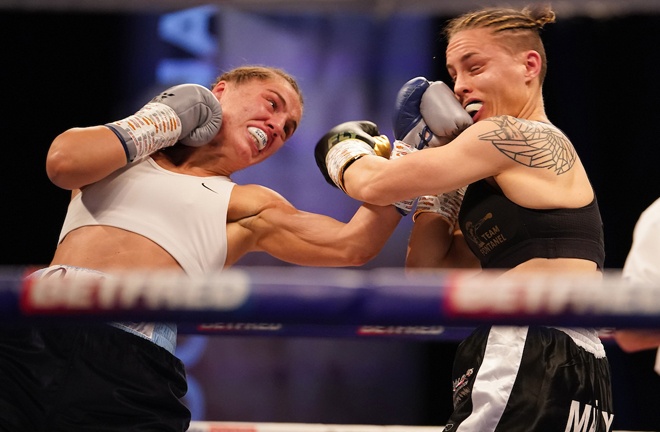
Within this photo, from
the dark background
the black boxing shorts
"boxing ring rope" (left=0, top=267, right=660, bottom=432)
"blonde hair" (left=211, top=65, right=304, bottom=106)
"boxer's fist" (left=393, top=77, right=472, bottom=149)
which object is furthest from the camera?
the dark background

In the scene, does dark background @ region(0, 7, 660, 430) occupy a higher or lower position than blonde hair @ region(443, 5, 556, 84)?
lower

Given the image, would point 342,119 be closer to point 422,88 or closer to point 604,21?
point 604,21

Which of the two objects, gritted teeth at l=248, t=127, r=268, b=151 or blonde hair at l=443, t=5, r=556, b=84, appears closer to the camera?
blonde hair at l=443, t=5, r=556, b=84

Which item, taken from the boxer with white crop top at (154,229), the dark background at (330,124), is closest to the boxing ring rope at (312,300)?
the boxer with white crop top at (154,229)

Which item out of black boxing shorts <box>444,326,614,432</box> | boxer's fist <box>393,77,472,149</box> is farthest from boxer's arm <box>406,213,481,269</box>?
black boxing shorts <box>444,326,614,432</box>

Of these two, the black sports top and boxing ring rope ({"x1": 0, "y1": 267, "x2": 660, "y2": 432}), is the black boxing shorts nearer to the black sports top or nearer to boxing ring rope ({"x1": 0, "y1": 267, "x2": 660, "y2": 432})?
the black sports top

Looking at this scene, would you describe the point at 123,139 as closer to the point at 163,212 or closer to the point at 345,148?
the point at 163,212

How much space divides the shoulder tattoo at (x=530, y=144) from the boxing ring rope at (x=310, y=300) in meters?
0.74

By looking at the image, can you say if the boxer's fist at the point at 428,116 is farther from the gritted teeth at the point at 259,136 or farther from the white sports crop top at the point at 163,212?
the white sports crop top at the point at 163,212

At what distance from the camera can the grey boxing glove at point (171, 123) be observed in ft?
6.16

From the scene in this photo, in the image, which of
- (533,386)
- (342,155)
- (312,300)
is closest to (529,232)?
(533,386)

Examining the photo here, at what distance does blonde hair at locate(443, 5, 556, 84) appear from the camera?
6.44 ft

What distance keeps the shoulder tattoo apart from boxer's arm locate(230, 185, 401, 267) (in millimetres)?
430

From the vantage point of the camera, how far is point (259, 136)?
2205mm
